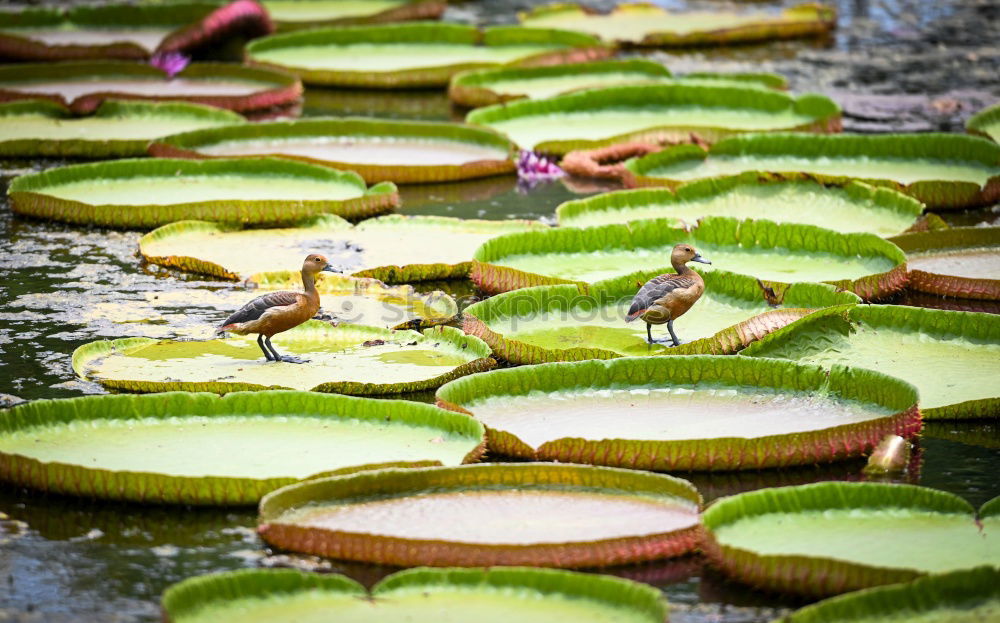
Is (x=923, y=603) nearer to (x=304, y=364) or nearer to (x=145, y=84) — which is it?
(x=304, y=364)

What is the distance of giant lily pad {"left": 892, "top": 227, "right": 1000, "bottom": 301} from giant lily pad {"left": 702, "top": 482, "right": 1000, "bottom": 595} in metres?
2.60

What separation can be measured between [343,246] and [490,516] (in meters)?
3.42

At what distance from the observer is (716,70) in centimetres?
1247

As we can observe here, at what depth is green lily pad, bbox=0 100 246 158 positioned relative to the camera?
9.64 meters

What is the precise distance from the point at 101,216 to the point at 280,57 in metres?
4.79

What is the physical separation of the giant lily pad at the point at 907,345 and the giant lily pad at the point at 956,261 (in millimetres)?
820

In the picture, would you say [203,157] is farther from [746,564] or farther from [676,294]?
[746,564]

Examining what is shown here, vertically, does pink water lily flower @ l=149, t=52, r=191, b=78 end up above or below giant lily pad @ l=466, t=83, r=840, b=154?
above

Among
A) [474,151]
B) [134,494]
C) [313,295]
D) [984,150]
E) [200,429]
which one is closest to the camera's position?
[134,494]

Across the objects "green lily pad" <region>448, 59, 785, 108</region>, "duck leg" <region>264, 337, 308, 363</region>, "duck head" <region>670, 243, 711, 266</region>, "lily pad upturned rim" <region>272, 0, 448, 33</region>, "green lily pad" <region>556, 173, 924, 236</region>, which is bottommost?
"duck leg" <region>264, 337, 308, 363</region>

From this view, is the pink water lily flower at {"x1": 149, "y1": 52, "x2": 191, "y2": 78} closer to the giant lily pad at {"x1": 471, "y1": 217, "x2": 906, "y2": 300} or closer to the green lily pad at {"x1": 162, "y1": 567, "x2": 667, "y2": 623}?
the giant lily pad at {"x1": 471, "y1": 217, "x2": 906, "y2": 300}

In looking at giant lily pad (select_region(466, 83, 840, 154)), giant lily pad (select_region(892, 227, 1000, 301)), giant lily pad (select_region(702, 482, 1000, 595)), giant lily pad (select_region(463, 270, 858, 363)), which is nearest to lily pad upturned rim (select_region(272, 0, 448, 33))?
giant lily pad (select_region(466, 83, 840, 154))

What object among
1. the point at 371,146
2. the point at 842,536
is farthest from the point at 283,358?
the point at 371,146

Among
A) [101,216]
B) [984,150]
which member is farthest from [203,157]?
[984,150]
